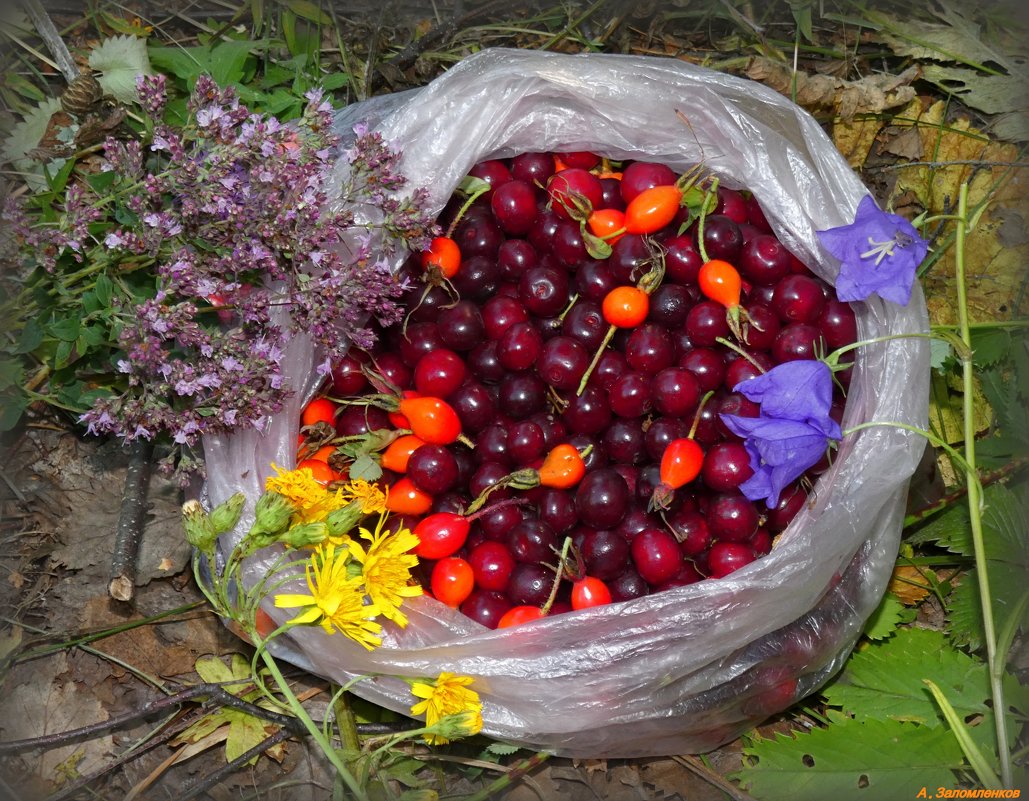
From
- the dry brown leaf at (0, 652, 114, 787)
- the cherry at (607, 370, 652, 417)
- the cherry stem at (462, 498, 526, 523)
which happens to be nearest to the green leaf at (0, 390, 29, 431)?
the dry brown leaf at (0, 652, 114, 787)

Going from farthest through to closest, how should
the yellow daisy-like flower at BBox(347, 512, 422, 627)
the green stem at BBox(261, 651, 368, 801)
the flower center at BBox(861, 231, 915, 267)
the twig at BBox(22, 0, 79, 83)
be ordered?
1. the twig at BBox(22, 0, 79, 83)
2. the flower center at BBox(861, 231, 915, 267)
3. the yellow daisy-like flower at BBox(347, 512, 422, 627)
4. the green stem at BBox(261, 651, 368, 801)

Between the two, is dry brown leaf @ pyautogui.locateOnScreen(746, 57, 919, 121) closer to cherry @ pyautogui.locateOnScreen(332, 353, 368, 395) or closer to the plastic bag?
the plastic bag

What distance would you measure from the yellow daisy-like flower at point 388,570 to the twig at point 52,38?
4.04 feet

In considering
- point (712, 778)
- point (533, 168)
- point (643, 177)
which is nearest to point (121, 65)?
point (533, 168)

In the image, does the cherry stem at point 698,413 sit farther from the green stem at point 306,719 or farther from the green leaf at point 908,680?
the green stem at point 306,719

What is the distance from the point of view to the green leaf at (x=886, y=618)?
5.79 ft

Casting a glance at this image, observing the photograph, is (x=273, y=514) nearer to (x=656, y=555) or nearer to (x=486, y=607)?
(x=486, y=607)

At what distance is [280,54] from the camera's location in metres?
2.03

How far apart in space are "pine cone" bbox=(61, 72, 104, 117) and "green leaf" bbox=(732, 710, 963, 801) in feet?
5.67

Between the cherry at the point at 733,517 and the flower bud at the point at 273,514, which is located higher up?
the flower bud at the point at 273,514

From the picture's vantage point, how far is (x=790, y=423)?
1503mm

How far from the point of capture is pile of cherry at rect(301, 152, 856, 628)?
1591mm

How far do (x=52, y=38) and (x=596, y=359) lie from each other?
1.34m

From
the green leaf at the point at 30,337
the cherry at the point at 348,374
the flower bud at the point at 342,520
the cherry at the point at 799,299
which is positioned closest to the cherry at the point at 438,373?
the cherry at the point at 348,374
